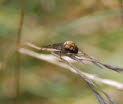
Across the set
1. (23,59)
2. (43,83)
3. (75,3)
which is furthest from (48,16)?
(43,83)

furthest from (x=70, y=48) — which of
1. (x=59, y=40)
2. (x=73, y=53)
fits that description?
(x=59, y=40)

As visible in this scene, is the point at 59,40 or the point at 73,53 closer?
the point at 73,53

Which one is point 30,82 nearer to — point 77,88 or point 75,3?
point 77,88

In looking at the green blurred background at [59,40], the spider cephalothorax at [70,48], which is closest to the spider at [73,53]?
the spider cephalothorax at [70,48]

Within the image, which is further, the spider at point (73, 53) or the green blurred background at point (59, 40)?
the green blurred background at point (59, 40)

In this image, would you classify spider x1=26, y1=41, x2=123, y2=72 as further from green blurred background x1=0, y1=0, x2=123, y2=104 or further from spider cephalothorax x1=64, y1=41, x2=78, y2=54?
green blurred background x1=0, y1=0, x2=123, y2=104

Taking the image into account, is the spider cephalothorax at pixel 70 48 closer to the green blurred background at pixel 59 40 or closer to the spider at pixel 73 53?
the spider at pixel 73 53

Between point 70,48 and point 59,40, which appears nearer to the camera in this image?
point 70,48

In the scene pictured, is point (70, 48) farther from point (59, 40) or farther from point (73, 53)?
point (59, 40)
